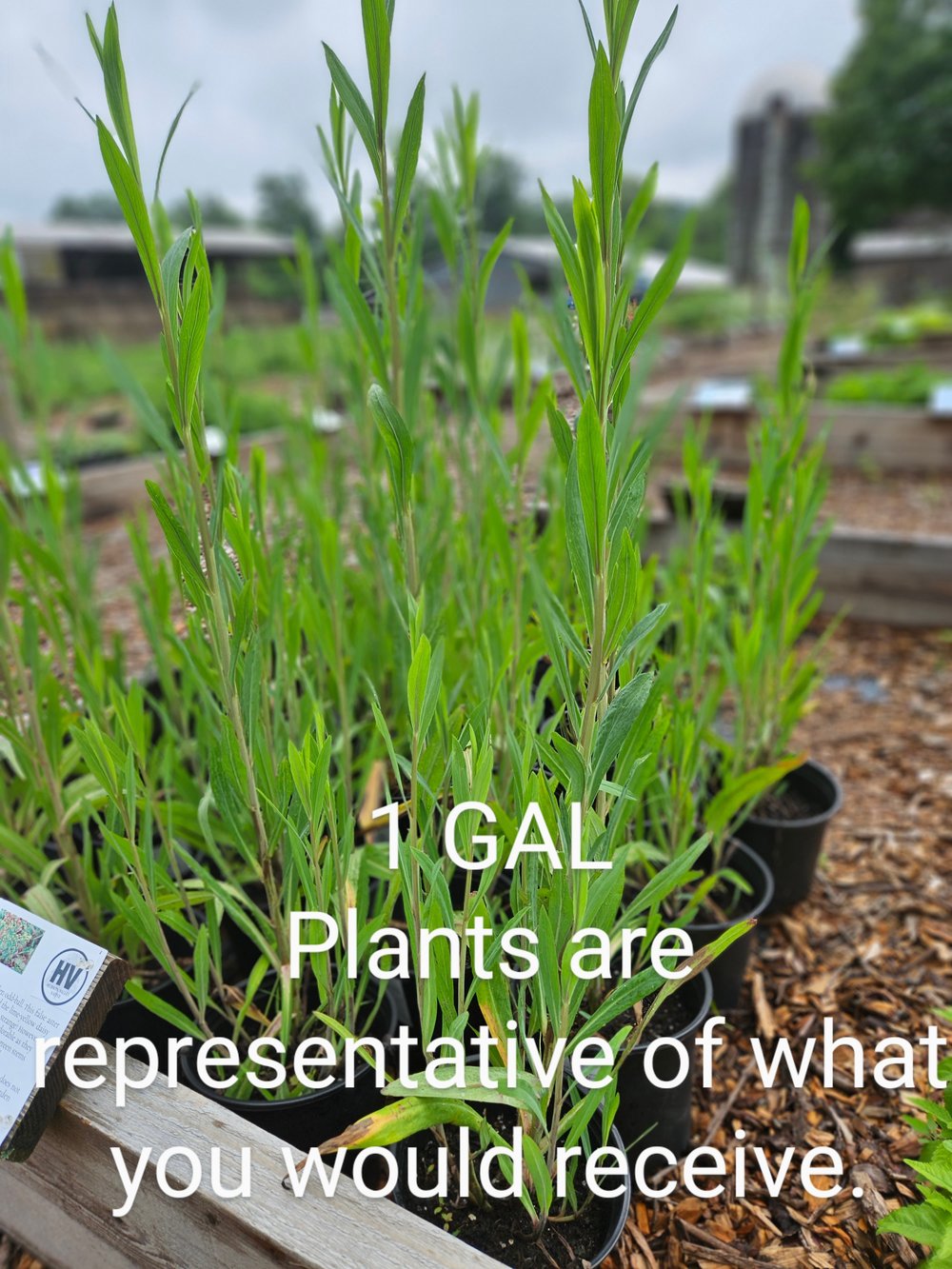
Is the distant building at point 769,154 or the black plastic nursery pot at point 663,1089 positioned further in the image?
the distant building at point 769,154

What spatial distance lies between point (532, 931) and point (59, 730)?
2.02 feet

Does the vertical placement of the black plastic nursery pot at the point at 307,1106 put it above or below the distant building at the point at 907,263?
below

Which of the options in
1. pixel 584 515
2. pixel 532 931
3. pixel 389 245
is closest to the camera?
pixel 584 515

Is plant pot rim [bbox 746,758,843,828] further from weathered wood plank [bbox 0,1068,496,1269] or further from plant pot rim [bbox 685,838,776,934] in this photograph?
weathered wood plank [bbox 0,1068,496,1269]

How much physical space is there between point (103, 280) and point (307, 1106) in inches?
646

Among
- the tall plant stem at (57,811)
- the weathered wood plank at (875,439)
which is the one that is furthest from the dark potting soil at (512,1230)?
→ the weathered wood plank at (875,439)

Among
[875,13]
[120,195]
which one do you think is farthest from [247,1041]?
[875,13]

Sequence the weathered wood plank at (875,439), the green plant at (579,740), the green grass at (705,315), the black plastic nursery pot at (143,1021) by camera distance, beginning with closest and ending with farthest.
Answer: the green plant at (579,740) < the black plastic nursery pot at (143,1021) < the weathered wood plank at (875,439) < the green grass at (705,315)

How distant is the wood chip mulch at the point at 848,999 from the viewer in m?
0.77

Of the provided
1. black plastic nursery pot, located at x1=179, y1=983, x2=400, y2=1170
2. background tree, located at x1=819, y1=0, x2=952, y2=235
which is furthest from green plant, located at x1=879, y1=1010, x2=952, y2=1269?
background tree, located at x1=819, y1=0, x2=952, y2=235

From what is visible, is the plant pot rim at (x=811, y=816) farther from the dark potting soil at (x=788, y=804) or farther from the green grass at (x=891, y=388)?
the green grass at (x=891, y=388)

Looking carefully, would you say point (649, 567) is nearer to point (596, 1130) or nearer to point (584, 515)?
point (584, 515)

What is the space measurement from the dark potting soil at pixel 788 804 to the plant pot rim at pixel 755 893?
129 millimetres

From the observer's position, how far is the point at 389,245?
78 cm
